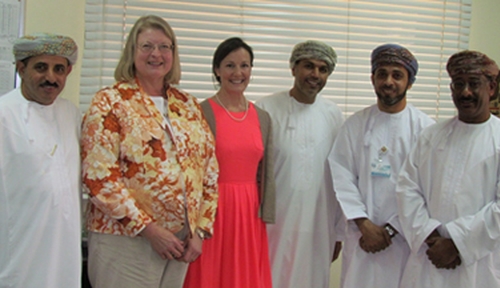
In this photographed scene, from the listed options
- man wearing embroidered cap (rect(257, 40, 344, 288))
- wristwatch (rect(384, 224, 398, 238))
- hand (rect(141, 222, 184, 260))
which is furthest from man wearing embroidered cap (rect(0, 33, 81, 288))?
wristwatch (rect(384, 224, 398, 238))

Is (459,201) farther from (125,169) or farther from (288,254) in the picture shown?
(125,169)

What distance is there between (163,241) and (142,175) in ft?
0.93

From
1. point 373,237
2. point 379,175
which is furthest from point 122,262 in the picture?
point 379,175

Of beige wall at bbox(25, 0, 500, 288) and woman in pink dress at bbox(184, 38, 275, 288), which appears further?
beige wall at bbox(25, 0, 500, 288)

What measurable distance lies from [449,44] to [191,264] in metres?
2.69

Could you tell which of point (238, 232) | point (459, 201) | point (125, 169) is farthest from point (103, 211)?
point (459, 201)

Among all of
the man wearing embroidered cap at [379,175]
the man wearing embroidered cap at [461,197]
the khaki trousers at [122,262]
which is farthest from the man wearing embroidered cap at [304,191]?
the khaki trousers at [122,262]

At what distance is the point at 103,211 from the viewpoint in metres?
1.74

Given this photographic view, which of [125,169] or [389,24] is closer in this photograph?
[125,169]

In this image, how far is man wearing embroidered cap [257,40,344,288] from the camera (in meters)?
2.50

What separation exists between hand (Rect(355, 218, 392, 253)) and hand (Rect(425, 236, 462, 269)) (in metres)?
0.23

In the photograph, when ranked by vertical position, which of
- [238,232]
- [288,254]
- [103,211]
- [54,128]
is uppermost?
[54,128]

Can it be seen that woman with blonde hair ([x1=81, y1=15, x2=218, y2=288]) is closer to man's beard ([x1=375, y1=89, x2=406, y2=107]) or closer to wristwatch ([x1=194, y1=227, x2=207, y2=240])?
wristwatch ([x1=194, y1=227, x2=207, y2=240])

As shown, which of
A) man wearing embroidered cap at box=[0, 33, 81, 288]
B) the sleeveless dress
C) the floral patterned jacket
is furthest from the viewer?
the sleeveless dress
